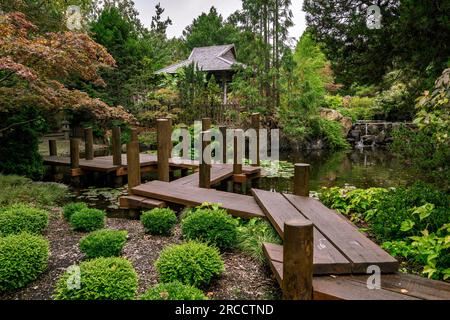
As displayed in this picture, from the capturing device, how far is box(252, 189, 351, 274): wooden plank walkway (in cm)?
271

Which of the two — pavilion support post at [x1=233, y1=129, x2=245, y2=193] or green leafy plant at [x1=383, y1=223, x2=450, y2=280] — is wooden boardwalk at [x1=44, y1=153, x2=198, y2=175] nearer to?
pavilion support post at [x1=233, y1=129, x2=245, y2=193]

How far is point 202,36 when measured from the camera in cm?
3894

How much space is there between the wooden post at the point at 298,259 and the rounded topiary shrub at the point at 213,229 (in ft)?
4.42

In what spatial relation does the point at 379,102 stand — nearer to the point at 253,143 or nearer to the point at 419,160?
the point at 253,143

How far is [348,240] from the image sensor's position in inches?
127

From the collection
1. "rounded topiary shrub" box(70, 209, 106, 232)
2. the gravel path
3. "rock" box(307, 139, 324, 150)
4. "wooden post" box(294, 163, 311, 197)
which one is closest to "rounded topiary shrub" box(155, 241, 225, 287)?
the gravel path

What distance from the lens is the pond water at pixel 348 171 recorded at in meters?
8.45

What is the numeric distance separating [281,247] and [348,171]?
774 cm

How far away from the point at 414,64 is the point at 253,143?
458 centimetres

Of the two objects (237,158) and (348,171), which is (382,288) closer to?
(237,158)

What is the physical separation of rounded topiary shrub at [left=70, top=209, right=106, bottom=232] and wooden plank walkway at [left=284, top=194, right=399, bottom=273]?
2494 mm

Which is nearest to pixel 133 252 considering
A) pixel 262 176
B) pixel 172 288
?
pixel 172 288

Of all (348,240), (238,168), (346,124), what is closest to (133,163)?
(238,168)
